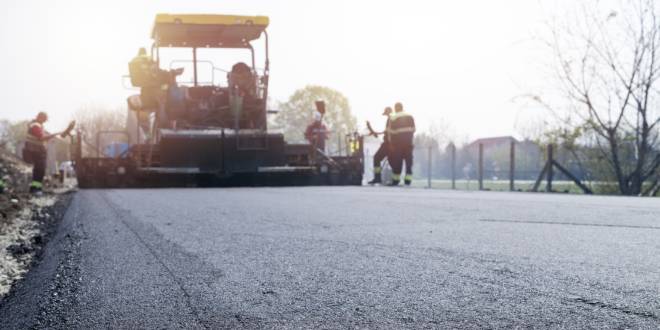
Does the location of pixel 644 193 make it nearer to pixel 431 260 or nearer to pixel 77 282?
pixel 431 260

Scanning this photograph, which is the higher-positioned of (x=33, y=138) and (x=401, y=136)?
(x=401, y=136)

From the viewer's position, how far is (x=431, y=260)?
3.26 m

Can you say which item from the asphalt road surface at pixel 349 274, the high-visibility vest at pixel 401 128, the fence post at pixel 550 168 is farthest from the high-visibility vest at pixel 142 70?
the fence post at pixel 550 168

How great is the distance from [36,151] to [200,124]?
293cm

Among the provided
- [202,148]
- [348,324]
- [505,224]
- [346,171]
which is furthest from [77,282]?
[346,171]

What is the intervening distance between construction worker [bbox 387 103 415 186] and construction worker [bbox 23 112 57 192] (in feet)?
22.4

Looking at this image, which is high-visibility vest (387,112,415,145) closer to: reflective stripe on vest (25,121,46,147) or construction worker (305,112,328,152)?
construction worker (305,112,328,152)

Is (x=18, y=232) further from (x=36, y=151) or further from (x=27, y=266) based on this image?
(x=36, y=151)

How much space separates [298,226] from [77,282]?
219 cm

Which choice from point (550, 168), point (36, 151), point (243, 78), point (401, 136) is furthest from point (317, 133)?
point (36, 151)

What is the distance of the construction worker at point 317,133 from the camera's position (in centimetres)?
1472

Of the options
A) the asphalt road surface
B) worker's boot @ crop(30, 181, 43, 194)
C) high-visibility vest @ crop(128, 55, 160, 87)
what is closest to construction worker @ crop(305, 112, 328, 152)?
high-visibility vest @ crop(128, 55, 160, 87)

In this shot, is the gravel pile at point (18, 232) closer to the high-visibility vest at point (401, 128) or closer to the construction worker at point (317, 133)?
the construction worker at point (317, 133)

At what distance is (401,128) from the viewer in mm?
14109
